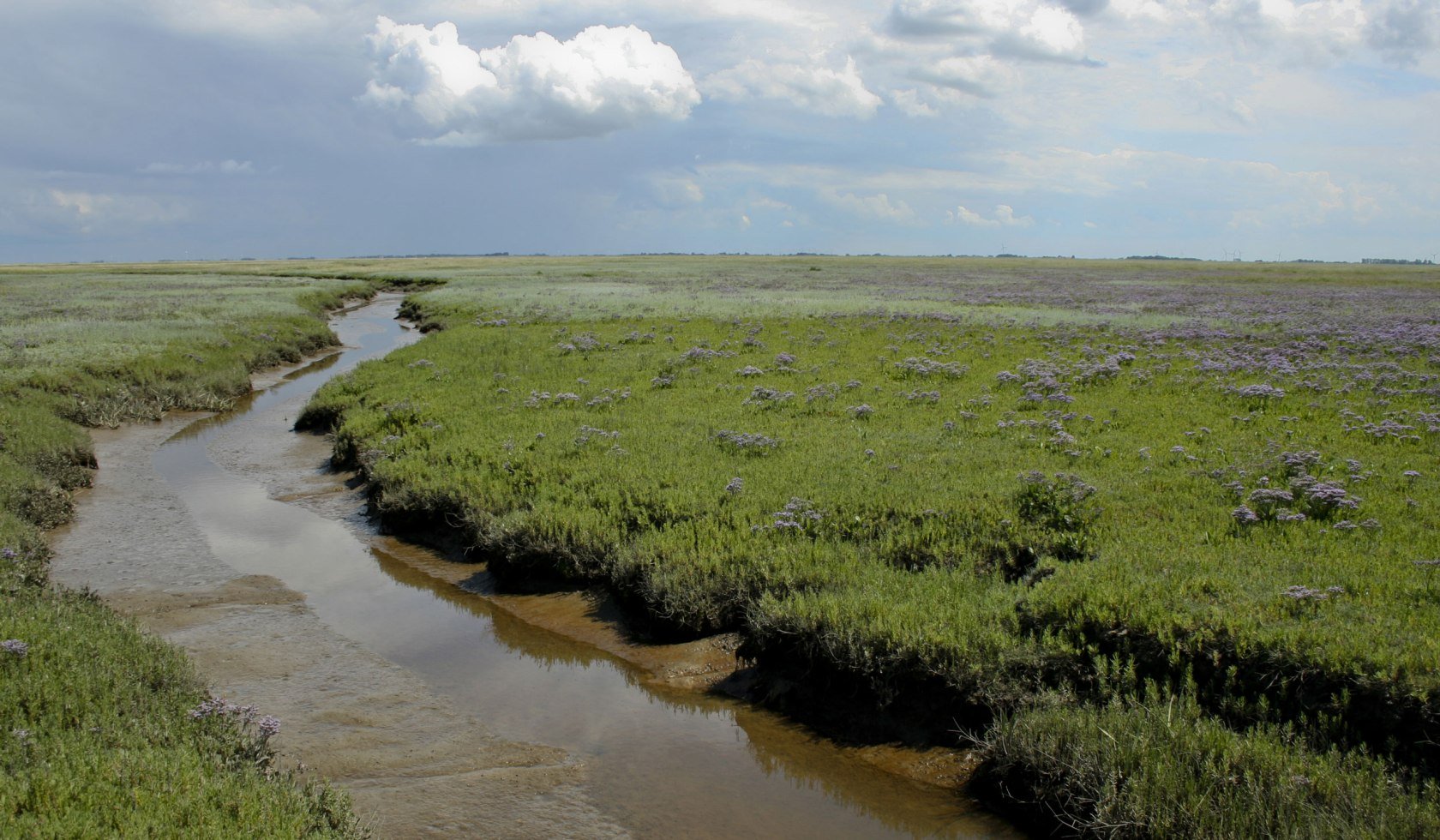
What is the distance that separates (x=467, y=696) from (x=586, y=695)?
1.29 metres

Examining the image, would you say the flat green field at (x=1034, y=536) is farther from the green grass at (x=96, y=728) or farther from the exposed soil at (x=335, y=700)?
the green grass at (x=96, y=728)

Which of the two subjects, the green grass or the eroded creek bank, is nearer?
the green grass

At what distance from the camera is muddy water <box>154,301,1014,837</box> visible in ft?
23.9

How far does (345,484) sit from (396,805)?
Result: 1224cm

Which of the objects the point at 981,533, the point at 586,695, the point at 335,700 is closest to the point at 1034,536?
the point at 981,533

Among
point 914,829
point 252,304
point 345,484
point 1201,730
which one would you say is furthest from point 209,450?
point 252,304

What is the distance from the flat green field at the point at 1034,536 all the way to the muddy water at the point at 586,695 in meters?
0.60

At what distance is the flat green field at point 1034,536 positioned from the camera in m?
6.76

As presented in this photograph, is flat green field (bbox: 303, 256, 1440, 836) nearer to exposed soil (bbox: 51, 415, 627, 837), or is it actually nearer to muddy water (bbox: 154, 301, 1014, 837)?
muddy water (bbox: 154, 301, 1014, 837)

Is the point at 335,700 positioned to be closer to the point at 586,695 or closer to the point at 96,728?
the point at 586,695

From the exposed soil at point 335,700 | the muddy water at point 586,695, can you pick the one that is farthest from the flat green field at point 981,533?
the exposed soil at point 335,700

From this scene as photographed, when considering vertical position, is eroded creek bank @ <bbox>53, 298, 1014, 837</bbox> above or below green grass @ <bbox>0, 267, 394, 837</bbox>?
below

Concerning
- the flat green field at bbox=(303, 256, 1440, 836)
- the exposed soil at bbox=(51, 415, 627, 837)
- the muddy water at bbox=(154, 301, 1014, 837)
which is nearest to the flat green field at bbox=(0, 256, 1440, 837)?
the flat green field at bbox=(303, 256, 1440, 836)

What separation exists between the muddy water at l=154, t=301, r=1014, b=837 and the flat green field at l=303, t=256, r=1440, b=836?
598 millimetres
